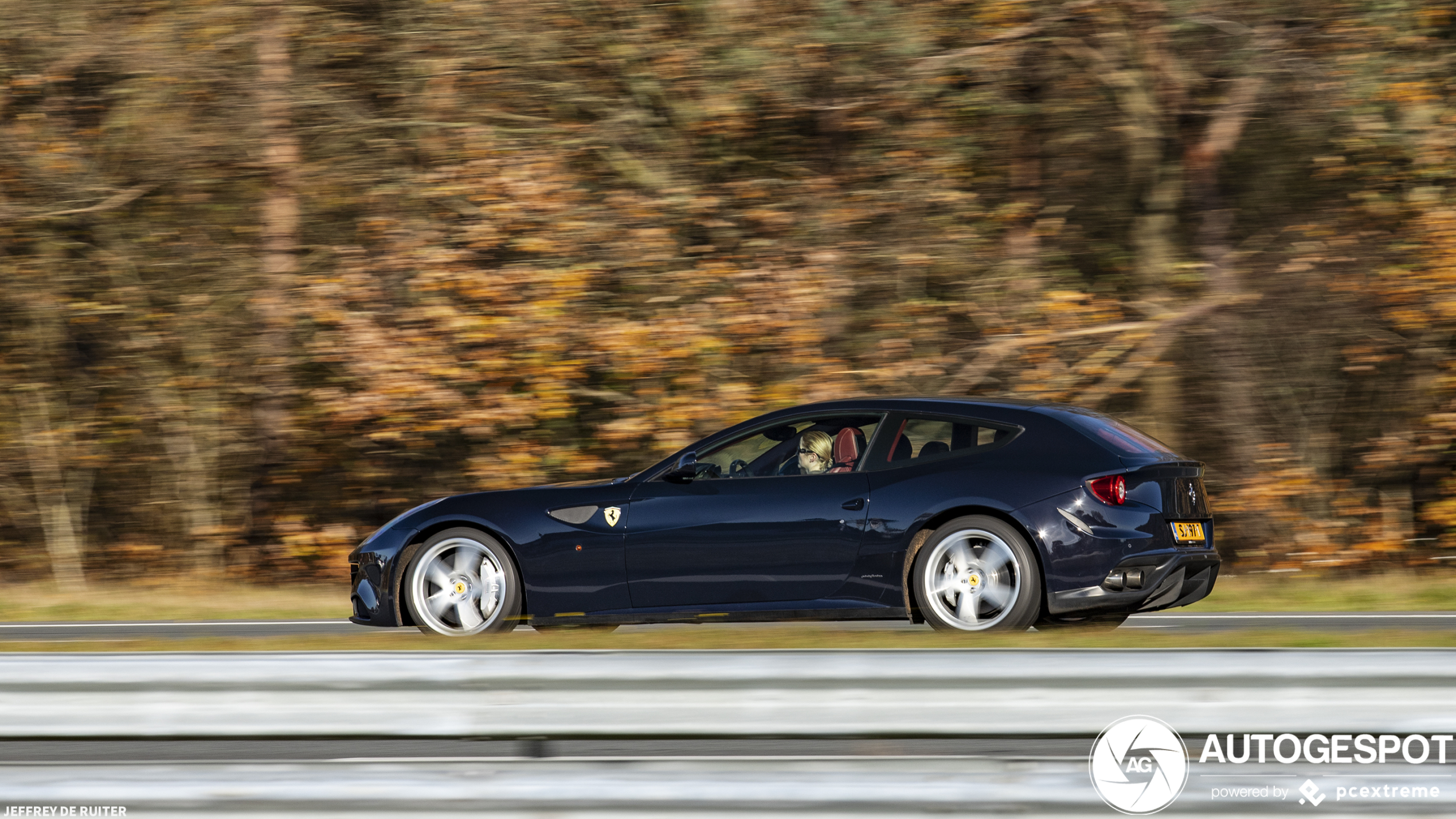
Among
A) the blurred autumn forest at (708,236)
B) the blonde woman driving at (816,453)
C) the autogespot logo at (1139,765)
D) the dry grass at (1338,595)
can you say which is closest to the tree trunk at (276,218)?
the blurred autumn forest at (708,236)

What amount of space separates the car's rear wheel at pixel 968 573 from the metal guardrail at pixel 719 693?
3.13 m

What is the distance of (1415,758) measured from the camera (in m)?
4.52

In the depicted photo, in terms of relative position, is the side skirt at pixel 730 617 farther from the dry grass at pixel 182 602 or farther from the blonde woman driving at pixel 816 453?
the dry grass at pixel 182 602

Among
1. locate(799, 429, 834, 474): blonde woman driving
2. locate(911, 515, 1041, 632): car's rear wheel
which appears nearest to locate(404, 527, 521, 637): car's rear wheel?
locate(799, 429, 834, 474): blonde woman driving

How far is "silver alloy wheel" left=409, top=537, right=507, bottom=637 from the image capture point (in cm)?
850

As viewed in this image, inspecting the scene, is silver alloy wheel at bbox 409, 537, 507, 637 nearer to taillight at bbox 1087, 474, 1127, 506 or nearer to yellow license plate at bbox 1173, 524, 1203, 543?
taillight at bbox 1087, 474, 1127, 506

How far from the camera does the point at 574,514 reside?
8336 millimetres

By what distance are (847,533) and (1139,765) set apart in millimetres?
3539

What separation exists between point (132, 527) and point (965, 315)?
9.30 m

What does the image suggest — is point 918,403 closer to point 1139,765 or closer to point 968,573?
point 968,573

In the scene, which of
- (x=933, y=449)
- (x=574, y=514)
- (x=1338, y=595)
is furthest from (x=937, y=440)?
(x=1338, y=595)

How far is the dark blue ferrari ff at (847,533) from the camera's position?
7582mm

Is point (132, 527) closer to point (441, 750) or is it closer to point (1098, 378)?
point (1098, 378)

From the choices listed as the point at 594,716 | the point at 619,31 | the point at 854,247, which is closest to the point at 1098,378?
the point at 854,247
